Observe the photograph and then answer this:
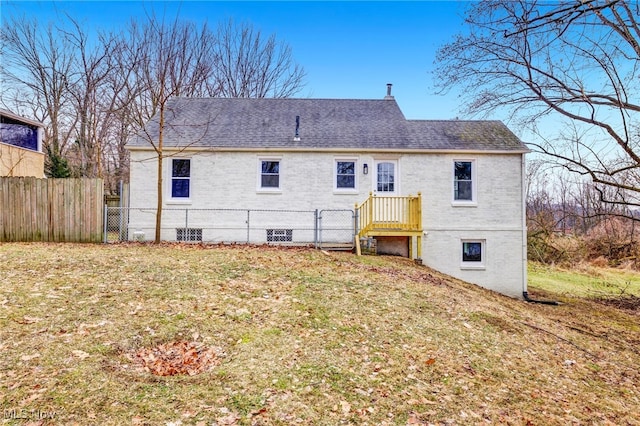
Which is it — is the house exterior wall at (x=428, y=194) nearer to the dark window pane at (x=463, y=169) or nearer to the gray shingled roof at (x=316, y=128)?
the dark window pane at (x=463, y=169)

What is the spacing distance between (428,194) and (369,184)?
2.17 meters

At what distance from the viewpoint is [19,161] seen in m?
14.0

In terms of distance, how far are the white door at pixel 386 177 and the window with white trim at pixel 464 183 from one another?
220 centimetres

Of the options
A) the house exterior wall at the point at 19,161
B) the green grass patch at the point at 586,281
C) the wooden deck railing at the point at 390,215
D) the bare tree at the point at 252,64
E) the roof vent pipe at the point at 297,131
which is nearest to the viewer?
the wooden deck railing at the point at 390,215

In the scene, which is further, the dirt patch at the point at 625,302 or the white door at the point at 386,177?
the white door at the point at 386,177

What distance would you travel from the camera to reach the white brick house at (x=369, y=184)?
12.7 metres

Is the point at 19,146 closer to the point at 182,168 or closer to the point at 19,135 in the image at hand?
the point at 19,135

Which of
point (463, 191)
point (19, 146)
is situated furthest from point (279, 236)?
point (19, 146)

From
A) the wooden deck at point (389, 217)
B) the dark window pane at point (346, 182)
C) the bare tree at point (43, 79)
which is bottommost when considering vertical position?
the wooden deck at point (389, 217)

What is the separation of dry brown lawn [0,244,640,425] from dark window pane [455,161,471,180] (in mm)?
6147

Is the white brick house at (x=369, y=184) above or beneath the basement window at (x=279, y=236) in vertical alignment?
above

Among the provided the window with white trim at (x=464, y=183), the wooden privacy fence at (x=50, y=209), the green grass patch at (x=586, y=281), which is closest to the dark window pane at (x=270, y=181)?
the wooden privacy fence at (x=50, y=209)

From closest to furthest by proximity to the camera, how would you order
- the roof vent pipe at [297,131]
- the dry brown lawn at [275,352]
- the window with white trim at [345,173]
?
the dry brown lawn at [275,352]
the window with white trim at [345,173]
the roof vent pipe at [297,131]

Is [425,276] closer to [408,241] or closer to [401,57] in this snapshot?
[408,241]
